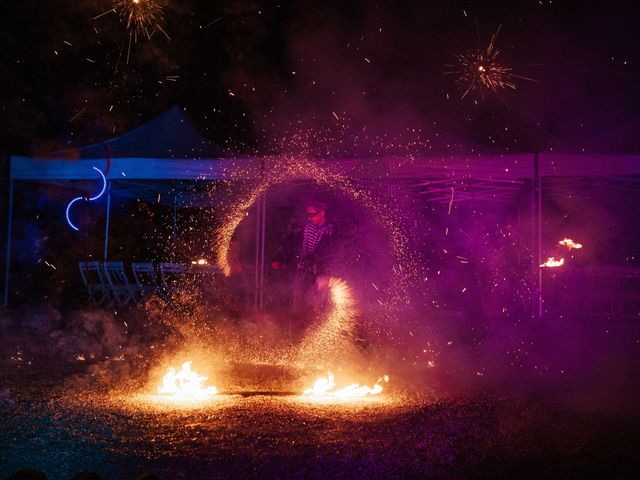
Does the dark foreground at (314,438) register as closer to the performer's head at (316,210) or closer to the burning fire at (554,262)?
the performer's head at (316,210)

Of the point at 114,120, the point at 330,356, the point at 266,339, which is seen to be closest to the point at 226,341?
the point at 266,339

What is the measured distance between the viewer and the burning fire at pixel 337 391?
5.28 m

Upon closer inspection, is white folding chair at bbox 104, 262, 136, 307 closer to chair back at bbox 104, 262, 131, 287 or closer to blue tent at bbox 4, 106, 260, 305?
chair back at bbox 104, 262, 131, 287

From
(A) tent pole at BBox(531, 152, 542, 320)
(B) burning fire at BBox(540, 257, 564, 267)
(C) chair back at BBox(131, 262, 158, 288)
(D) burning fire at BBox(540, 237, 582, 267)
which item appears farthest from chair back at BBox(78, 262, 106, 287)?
(B) burning fire at BBox(540, 257, 564, 267)

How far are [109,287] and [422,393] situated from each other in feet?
23.2

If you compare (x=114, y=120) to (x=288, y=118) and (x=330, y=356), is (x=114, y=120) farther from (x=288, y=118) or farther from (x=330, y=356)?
(x=330, y=356)

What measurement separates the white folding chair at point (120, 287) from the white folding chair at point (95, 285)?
121mm

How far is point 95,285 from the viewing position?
35.8 feet

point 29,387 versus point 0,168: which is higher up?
point 0,168

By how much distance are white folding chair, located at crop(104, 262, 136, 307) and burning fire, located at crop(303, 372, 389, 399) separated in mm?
6006

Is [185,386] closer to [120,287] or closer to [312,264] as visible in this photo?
[312,264]

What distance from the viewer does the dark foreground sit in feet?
11.6

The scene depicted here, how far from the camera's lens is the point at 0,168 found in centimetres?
1320

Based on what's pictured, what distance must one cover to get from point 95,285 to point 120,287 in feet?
1.54
